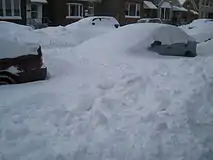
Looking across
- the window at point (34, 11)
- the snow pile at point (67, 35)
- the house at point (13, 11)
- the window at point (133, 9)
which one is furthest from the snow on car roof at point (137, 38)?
the window at point (133, 9)

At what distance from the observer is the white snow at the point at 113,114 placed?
4.16 metres

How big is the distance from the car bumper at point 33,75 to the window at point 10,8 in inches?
811

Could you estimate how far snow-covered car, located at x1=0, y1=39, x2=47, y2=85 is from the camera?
665cm

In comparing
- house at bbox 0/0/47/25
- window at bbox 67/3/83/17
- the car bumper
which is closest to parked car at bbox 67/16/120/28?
house at bbox 0/0/47/25

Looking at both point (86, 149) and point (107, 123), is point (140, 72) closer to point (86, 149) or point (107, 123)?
point (107, 123)

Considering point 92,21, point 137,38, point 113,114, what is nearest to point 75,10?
point 92,21

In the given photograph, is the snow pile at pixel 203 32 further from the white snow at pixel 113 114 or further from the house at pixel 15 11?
the house at pixel 15 11

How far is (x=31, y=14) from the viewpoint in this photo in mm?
31719

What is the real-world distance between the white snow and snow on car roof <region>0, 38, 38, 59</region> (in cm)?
66

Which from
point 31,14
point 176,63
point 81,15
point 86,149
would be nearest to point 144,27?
point 176,63

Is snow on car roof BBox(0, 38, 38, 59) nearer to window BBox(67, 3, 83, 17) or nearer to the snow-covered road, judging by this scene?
the snow-covered road

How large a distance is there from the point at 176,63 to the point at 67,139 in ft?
15.5

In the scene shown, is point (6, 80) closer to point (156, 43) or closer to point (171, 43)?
point (156, 43)

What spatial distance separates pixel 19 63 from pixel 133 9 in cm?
3703
